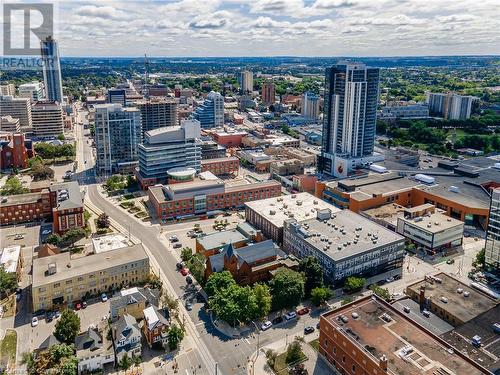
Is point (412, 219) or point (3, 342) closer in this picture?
point (3, 342)

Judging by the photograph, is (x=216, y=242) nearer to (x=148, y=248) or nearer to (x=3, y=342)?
(x=148, y=248)

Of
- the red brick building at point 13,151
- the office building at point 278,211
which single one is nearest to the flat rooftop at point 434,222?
the office building at point 278,211

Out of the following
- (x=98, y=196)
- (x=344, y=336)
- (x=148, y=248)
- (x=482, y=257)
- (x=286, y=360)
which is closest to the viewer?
(x=344, y=336)

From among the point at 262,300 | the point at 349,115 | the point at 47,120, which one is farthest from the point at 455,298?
the point at 47,120

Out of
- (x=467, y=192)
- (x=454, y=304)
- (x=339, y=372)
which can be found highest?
(x=467, y=192)

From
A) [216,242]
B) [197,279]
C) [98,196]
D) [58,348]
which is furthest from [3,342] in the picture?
[98,196]

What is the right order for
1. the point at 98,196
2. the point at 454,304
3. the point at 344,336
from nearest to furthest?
the point at 344,336 → the point at 454,304 → the point at 98,196

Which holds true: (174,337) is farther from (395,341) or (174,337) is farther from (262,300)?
(395,341)
